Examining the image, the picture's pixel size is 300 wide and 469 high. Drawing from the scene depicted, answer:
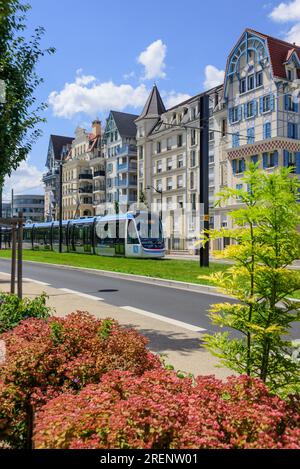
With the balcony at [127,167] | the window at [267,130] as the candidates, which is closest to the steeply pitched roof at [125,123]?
the balcony at [127,167]

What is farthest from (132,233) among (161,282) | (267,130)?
(267,130)

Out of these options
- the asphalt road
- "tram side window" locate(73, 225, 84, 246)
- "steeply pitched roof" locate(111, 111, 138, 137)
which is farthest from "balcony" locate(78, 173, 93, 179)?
the asphalt road

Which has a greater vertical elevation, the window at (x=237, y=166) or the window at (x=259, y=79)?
the window at (x=259, y=79)

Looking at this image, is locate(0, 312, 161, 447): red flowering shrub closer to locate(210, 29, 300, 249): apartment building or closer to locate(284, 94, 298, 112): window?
locate(210, 29, 300, 249): apartment building

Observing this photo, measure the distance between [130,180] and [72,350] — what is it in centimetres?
6972

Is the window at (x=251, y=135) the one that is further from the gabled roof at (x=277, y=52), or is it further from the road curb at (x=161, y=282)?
the road curb at (x=161, y=282)

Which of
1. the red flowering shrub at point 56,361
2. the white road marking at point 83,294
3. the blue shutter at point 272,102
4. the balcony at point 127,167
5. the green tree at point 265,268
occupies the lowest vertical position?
the white road marking at point 83,294

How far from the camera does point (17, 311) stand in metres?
6.99

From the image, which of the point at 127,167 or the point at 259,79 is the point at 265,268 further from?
the point at 127,167

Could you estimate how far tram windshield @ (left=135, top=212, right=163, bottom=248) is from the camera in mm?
31875

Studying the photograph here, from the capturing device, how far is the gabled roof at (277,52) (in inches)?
1676

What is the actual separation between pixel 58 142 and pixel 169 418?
109850 mm
